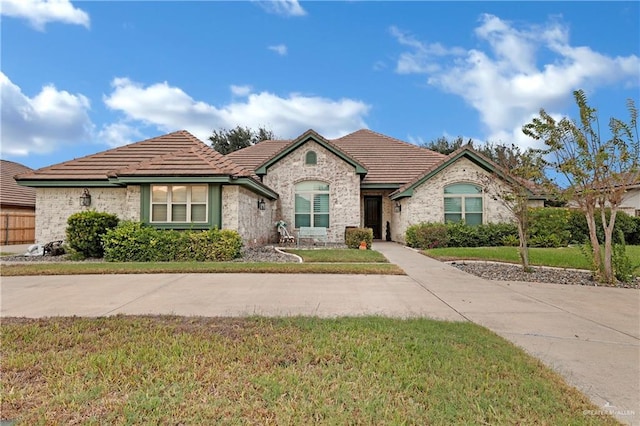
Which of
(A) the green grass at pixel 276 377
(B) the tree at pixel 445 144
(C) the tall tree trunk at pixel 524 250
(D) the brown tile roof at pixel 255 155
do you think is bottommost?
Result: (A) the green grass at pixel 276 377

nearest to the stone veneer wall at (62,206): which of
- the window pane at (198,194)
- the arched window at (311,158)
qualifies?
the window pane at (198,194)

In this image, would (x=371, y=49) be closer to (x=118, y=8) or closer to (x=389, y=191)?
(x=389, y=191)

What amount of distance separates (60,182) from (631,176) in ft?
64.1

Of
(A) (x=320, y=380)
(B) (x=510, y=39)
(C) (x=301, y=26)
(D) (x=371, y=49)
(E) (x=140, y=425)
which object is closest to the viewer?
(E) (x=140, y=425)

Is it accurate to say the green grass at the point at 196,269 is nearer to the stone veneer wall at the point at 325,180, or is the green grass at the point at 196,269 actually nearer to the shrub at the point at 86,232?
the shrub at the point at 86,232

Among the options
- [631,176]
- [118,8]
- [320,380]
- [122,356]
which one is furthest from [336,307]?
[118,8]

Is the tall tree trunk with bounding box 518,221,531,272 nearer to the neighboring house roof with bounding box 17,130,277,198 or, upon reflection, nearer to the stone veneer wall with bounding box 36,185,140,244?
the neighboring house roof with bounding box 17,130,277,198

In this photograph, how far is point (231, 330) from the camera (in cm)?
452

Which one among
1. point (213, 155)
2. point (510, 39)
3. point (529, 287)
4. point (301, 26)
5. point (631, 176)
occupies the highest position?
point (301, 26)

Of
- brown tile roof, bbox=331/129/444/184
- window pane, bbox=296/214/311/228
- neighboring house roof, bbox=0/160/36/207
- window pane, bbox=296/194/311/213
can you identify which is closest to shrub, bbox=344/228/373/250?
window pane, bbox=296/214/311/228

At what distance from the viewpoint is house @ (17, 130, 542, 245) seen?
13.0 m

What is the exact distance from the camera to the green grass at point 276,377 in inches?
103

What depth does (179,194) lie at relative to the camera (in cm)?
1313

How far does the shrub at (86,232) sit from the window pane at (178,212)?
7.13 ft
